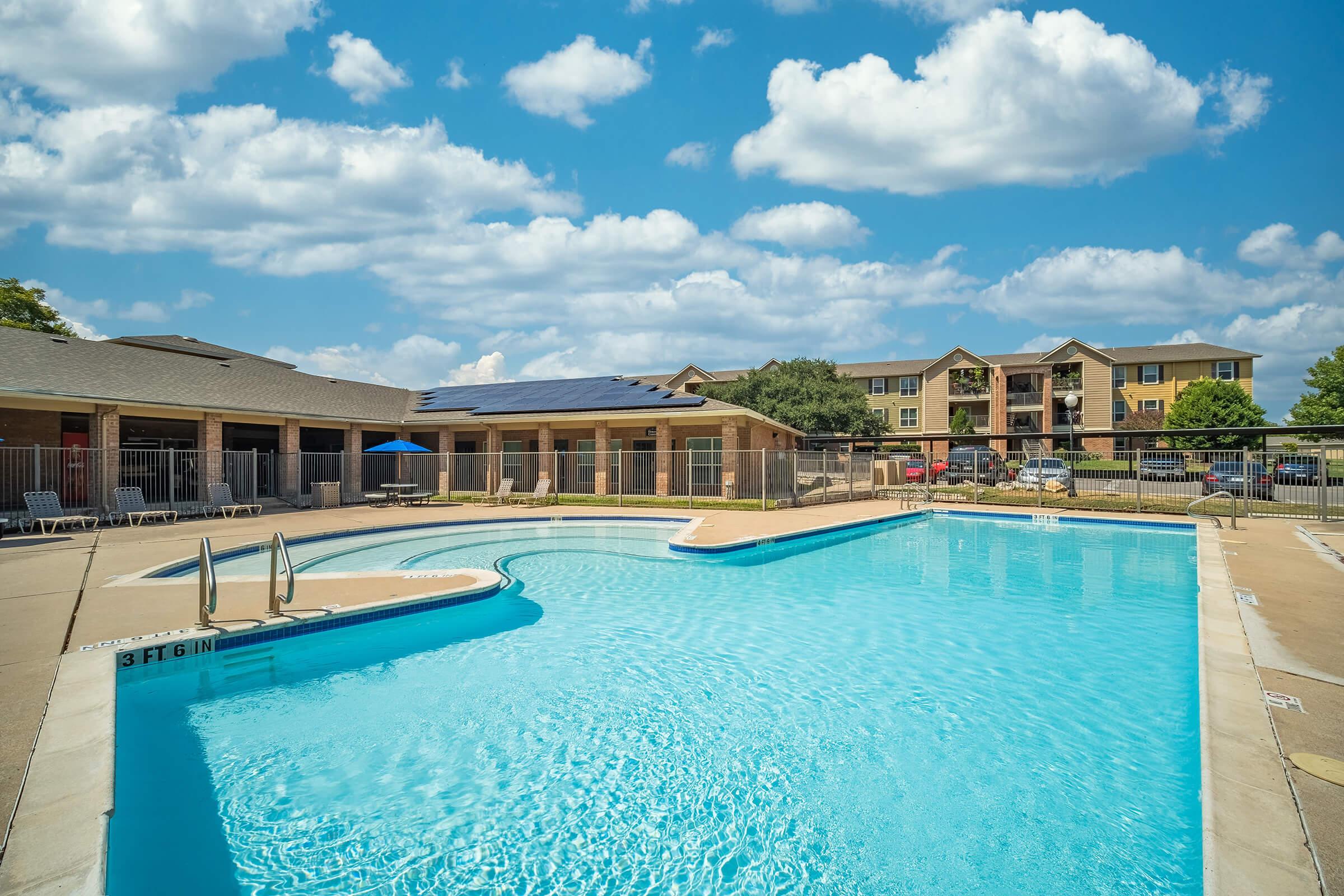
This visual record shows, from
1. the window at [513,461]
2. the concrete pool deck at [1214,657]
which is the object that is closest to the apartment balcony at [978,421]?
the window at [513,461]

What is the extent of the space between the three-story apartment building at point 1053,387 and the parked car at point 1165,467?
473 inches

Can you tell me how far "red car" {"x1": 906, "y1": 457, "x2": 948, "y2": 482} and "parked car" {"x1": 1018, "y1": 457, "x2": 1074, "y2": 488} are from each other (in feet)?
11.4

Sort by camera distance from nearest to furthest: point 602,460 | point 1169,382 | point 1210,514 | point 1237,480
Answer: point 1210,514 → point 1237,480 → point 602,460 → point 1169,382

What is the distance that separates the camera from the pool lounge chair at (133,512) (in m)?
16.8

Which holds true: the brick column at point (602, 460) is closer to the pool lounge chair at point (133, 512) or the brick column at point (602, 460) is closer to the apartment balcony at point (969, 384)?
the pool lounge chair at point (133, 512)

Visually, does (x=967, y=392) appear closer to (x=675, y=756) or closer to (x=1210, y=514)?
(x=1210, y=514)

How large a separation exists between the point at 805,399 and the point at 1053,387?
21860 mm

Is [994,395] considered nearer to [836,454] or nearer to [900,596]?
[836,454]

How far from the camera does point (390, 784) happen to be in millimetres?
4504

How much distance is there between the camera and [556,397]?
28.0 m

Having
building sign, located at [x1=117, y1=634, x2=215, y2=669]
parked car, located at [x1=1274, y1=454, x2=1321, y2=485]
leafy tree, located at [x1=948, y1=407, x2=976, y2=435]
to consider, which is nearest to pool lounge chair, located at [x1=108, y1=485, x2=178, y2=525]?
building sign, located at [x1=117, y1=634, x2=215, y2=669]

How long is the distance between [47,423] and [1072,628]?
26178 millimetres

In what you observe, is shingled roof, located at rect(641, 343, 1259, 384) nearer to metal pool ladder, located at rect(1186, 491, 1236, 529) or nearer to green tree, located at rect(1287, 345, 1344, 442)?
green tree, located at rect(1287, 345, 1344, 442)

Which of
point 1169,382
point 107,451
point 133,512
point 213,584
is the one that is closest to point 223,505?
point 133,512
